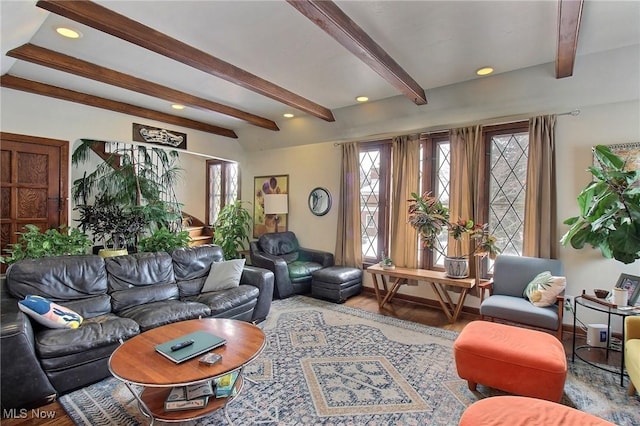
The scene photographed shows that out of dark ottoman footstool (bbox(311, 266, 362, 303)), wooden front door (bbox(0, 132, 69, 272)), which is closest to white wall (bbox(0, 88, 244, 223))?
wooden front door (bbox(0, 132, 69, 272))

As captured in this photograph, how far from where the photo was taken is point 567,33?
7.47 ft

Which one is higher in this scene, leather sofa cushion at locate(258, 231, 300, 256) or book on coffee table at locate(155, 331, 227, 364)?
leather sofa cushion at locate(258, 231, 300, 256)

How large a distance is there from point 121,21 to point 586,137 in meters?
4.41

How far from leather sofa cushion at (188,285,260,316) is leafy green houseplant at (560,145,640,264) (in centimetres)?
322

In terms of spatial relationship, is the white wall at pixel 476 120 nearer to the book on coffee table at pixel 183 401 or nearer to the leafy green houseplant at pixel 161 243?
the leafy green houseplant at pixel 161 243

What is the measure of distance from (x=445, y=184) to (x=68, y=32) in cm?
425

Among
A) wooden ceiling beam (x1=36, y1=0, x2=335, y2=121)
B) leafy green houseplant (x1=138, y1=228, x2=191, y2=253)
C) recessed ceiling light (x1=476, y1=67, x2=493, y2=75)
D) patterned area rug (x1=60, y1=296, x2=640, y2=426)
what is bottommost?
patterned area rug (x1=60, y1=296, x2=640, y2=426)

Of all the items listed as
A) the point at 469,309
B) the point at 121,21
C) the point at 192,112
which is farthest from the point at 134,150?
the point at 469,309

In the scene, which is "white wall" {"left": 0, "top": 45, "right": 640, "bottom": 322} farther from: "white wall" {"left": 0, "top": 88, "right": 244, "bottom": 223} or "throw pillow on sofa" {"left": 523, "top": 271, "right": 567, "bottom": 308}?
"throw pillow on sofa" {"left": 523, "top": 271, "right": 567, "bottom": 308}

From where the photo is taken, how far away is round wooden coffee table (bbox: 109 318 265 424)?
5.51 ft

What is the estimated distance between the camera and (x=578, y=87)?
124 inches

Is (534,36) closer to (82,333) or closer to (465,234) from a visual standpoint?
(465,234)

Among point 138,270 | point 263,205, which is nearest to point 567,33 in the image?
point 138,270

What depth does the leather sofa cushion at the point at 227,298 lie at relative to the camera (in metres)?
3.08
